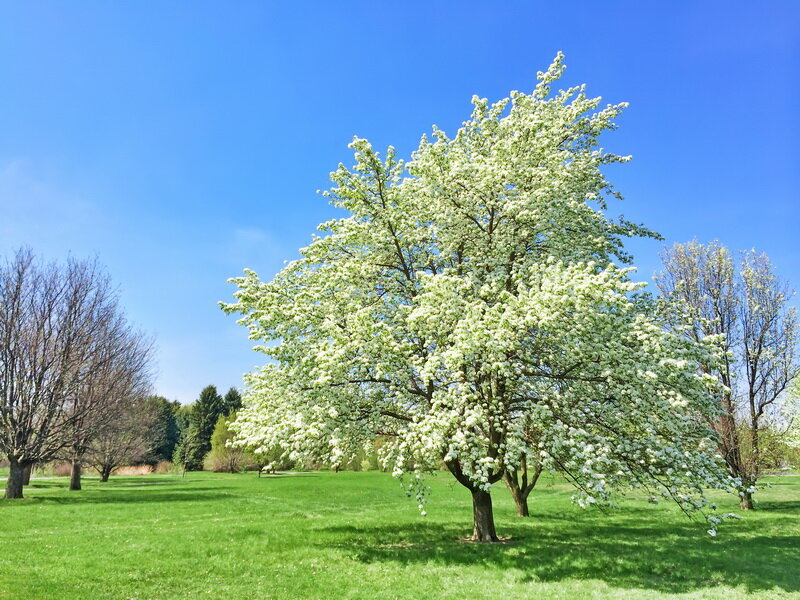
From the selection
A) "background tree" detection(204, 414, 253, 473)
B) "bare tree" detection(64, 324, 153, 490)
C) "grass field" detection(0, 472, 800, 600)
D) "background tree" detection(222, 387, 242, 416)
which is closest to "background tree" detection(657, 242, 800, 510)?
"grass field" detection(0, 472, 800, 600)

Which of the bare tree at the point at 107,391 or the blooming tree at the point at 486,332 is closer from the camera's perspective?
the blooming tree at the point at 486,332

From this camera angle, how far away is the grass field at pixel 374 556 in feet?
43.2

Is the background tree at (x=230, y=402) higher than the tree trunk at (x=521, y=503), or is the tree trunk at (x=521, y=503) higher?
the background tree at (x=230, y=402)

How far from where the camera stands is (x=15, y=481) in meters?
34.5

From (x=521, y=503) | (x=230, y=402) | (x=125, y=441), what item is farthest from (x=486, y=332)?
(x=230, y=402)

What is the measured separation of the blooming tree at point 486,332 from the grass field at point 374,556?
260 cm

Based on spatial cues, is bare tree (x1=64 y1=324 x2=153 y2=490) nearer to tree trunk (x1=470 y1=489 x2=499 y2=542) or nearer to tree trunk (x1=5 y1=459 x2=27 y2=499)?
tree trunk (x1=5 y1=459 x2=27 y2=499)

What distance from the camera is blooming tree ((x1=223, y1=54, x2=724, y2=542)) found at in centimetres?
1373

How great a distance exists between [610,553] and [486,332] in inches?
418

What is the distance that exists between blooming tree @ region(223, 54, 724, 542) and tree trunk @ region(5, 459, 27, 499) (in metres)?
27.7

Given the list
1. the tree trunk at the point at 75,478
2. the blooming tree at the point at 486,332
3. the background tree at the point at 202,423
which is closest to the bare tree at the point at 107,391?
the tree trunk at the point at 75,478

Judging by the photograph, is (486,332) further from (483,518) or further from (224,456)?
(224,456)

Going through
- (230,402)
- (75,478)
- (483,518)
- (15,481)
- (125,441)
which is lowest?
(75,478)

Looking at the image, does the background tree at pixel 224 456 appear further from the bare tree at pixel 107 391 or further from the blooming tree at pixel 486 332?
the blooming tree at pixel 486 332
